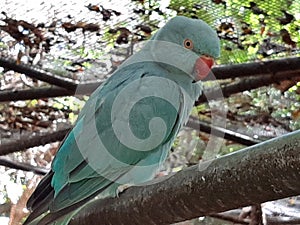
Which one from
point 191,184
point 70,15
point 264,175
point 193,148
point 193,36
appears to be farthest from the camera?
point 193,148

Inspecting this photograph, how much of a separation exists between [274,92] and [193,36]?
3.19 feet

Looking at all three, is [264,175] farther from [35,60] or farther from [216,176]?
[35,60]

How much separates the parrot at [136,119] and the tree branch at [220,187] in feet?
0.91

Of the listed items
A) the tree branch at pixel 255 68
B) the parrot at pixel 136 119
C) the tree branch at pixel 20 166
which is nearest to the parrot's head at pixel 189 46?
the parrot at pixel 136 119

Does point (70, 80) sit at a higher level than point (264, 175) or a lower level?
lower

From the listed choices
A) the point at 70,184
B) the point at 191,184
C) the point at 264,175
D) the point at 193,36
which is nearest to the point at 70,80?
the point at 193,36

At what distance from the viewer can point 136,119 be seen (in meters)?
1.72

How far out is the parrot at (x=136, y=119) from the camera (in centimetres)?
161

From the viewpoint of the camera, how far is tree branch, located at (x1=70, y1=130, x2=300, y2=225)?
3.07 ft

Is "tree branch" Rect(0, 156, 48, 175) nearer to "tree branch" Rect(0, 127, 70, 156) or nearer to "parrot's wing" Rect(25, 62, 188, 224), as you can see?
"tree branch" Rect(0, 127, 70, 156)

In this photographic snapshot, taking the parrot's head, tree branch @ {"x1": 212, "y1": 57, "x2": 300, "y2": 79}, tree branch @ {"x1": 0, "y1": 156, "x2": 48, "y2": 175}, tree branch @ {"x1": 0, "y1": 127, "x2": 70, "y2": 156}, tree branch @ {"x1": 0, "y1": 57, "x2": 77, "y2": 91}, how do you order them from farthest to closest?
tree branch @ {"x1": 0, "y1": 156, "x2": 48, "y2": 175} → tree branch @ {"x1": 0, "y1": 127, "x2": 70, "y2": 156} → tree branch @ {"x1": 0, "y1": 57, "x2": 77, "y2": 91} → tree branch @ {"x1": 212, "y1": 57, "x2": 300, "y2": 79} → the parrot's head

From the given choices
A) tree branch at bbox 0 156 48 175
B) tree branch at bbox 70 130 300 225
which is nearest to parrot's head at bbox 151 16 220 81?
tree branch at bbox 70 130 300 225

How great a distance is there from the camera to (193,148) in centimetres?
258

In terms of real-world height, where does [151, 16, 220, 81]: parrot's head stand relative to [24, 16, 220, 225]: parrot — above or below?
above
